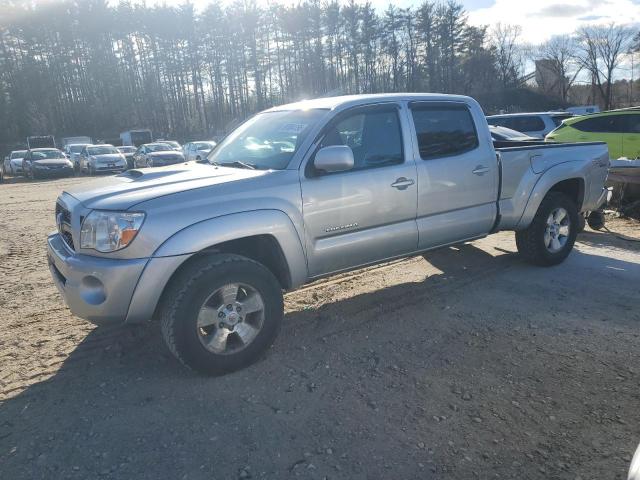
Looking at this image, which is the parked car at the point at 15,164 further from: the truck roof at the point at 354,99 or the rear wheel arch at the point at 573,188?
the rear wheel arch at the point at 573,188

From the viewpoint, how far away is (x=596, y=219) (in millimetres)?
7430

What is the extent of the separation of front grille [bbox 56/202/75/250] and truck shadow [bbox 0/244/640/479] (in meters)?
0.94

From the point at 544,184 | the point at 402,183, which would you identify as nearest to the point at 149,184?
the point at 402,183

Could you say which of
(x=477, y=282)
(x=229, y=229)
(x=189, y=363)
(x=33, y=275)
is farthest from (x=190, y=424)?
(x=33, y=275)

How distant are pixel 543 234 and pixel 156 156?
21655 millimetres

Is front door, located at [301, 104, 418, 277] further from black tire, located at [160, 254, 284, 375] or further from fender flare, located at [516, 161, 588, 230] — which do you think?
fender flare, located at [516, 161, 588, 230]

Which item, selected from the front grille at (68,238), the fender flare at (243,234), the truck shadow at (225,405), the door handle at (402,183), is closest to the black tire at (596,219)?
the truck shadow at (225,405)

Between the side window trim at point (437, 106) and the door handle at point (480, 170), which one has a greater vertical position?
the side window trim at point (437, 106)

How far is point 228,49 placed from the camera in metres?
57.1

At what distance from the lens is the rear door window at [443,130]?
4.54 m

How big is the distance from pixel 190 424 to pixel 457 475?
1.54m

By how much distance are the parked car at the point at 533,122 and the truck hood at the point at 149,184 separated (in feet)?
46.3

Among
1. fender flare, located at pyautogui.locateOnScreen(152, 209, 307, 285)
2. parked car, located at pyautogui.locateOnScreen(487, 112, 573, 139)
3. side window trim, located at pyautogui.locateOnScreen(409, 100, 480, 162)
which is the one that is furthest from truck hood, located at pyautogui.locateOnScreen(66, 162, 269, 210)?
parked car, located at pyautogui.locateOnScreen(487, 112, 573, 139)

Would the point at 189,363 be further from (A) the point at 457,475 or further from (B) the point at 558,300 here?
(B) the point at 558,300
